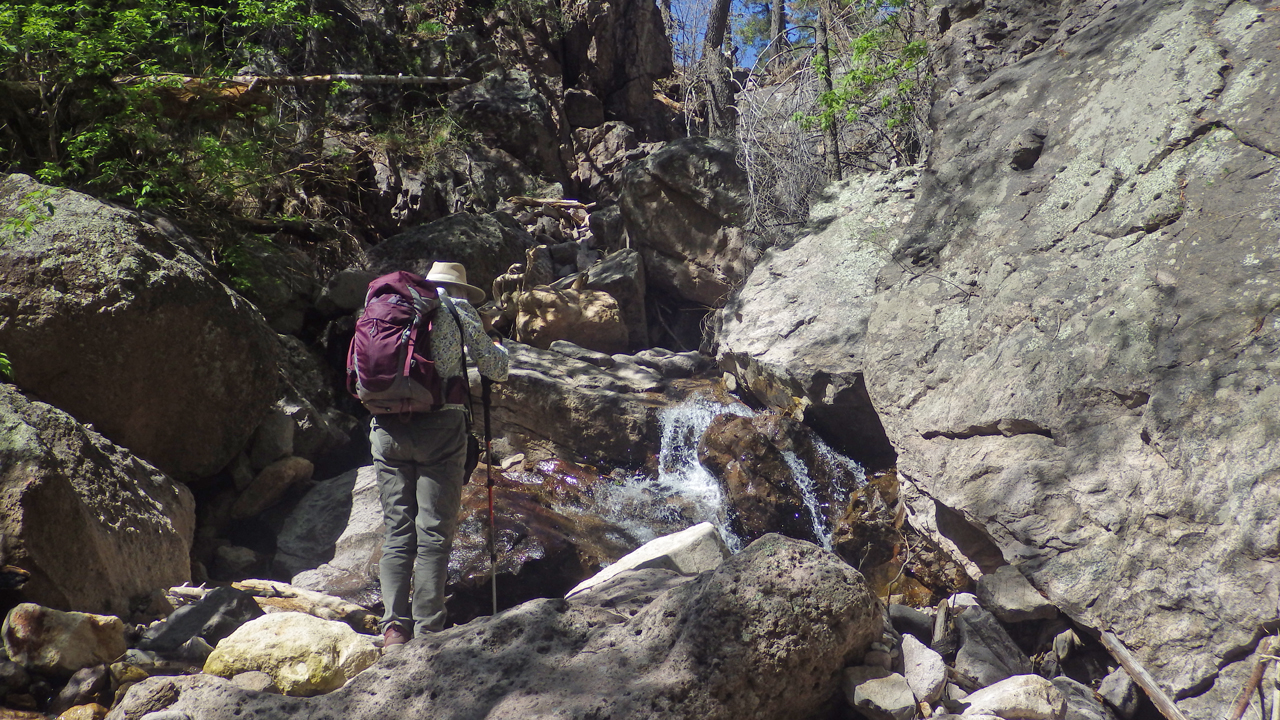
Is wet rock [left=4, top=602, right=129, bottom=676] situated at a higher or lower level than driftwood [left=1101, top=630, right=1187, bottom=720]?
higher

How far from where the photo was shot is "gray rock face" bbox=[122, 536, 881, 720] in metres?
2.37

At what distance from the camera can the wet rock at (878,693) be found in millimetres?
2477

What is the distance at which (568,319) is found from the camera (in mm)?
9180

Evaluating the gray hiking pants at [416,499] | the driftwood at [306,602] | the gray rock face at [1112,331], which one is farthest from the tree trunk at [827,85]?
the driftwood at [306,602]

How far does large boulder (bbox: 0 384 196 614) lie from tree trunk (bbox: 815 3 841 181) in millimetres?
7132

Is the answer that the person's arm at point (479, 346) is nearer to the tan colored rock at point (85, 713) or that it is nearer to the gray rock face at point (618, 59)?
the tan colored rock at point (85, 713)

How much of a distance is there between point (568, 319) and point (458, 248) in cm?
179

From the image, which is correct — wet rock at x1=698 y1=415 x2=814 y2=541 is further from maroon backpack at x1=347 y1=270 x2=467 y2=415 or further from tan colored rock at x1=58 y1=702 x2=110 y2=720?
tan colored rock at x1=58 y1=702 x2=110 y2=720

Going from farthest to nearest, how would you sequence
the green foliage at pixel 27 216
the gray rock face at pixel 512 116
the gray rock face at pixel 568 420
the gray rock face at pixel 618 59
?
1. the gray rock face at pixel 618 59
2. the gray rock face at pixel 512 116
3. the gray rock face at pixel 568 420
4. the green foliage at pixel 27 216

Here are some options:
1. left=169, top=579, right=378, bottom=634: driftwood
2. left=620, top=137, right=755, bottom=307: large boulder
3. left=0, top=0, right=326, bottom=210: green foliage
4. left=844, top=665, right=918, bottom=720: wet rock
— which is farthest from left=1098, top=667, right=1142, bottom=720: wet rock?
left=0, top=0, right=326, bottom=210: green foliage

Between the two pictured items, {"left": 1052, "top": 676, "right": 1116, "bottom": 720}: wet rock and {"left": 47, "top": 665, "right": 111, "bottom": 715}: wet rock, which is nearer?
{"left": 47, "top": 665, "right": 111, "bottom": 715}: wet rock

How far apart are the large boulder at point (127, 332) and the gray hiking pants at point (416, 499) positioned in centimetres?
208

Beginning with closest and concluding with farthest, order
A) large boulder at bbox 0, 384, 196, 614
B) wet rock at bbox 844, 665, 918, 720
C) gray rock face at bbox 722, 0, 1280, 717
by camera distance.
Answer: wet rock at bbox 844, 665, 918, 720 < gray rock face at bbox 722, 0, 1280, 717 < large boulder at bbox 0, 384, 196, 614

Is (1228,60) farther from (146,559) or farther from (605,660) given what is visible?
(146,559)
